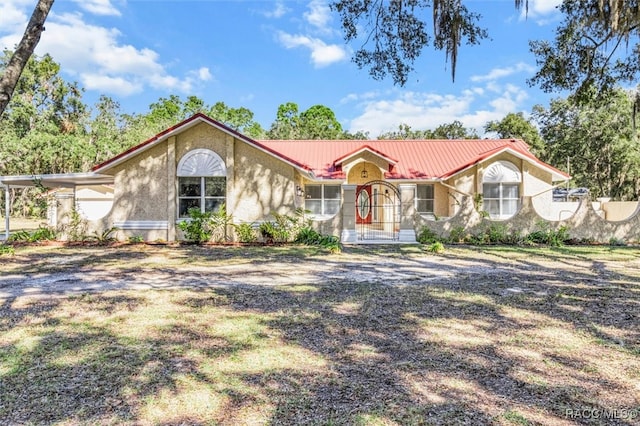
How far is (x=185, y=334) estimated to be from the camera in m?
5.16

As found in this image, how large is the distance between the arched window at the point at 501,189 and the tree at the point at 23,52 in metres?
19.9

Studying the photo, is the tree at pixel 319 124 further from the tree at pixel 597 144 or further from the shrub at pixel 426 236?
the shrub at pixel 426 236

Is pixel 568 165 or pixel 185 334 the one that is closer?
pixel 185 334

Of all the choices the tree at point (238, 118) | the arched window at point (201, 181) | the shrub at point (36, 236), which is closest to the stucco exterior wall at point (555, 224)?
the arched window at point (201, 181)

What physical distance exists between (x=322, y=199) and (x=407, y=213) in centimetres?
656

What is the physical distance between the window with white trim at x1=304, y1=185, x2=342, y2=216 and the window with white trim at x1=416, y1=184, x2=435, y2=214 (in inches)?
172

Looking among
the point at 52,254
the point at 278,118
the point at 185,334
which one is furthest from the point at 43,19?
the point at 278,118

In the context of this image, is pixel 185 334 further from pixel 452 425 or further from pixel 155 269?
pixel 155 269

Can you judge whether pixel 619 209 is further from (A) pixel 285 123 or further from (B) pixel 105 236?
(A) pixel 285 123

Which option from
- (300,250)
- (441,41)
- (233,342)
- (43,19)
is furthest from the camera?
(300,250)

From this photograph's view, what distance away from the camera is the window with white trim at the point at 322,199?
22219 mm

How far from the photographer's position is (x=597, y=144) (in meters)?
35.2

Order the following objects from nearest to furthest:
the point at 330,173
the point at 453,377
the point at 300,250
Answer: the point at 453,377 < the point at 300,250 < the point at 330,173

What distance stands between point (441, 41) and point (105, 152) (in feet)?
99.3
